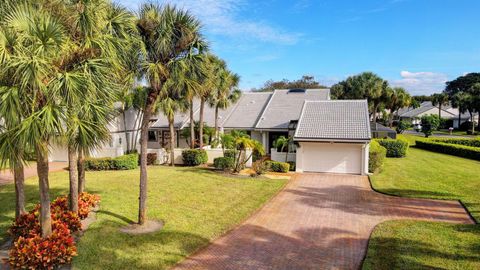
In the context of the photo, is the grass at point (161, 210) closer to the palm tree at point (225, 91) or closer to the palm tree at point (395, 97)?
the palm tree at point (225, 91)

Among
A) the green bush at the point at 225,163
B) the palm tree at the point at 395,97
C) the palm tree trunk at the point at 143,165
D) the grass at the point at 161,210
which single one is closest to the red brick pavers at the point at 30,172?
the grass at the point at 161,210

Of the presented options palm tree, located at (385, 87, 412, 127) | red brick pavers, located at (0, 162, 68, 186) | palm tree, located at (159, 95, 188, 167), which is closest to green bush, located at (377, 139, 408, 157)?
palm tree, located at (385, 87, 412, 127)

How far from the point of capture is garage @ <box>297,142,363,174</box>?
21188 millimetres

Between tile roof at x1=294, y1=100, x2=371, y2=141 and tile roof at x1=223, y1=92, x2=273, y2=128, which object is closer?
tile roof at x1=294, y1=100, x2=371, y2=141

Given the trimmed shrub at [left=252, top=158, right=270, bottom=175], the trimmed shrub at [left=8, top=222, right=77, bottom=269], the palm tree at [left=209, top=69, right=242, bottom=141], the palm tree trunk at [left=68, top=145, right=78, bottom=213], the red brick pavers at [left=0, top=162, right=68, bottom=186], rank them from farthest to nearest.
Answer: the palm tree at [left=209, top=69, right=242, bottom=141] → the trimmed shrub at [left=252, top=158, right=270, bottom=175] → the red brick pavers at [left=0, top=162, right=68, bottom=186] → the palm tree trunk at [left=68, top=145, right=78, bottom=213] → the trimmed shrub at [left=8, top=222, right=77, bottom=269]

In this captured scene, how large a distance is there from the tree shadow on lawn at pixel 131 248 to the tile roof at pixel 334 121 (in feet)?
42.1

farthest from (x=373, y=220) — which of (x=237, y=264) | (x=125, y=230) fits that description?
(x=125, y=230)

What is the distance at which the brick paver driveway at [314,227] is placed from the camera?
887 centimetres

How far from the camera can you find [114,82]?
9.00 meters

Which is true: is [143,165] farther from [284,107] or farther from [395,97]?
[395,97]

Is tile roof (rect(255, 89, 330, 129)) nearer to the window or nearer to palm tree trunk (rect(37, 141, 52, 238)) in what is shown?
the window

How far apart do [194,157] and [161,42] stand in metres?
15.3

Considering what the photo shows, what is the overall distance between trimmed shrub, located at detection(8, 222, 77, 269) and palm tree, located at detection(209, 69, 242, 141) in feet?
59.3

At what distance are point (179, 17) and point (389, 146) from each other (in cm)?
2492
